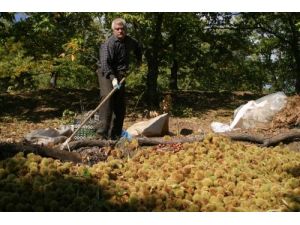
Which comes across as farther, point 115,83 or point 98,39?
point 98,39

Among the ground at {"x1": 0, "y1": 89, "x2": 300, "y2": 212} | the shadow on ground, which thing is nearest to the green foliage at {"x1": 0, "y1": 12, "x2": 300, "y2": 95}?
the shadow on ground

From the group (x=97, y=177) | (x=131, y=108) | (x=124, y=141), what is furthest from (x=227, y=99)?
(x=97, y=177)

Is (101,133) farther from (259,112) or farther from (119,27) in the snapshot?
(259,112)

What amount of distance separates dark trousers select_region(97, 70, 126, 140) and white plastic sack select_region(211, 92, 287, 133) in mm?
2499

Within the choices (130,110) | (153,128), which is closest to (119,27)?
(153,128)

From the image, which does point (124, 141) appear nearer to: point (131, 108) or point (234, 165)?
point (234, 165)

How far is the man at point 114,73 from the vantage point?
710 cm

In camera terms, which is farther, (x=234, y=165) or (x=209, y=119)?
(x=209, y=119)

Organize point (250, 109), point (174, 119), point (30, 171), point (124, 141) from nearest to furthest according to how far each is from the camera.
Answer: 1. point (30, 171)
2. point (124, 141)
3. point (250, 109)
4. point (174, 119)

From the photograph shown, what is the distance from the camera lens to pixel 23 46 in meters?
12.7

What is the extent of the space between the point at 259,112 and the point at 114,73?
311 centimetres

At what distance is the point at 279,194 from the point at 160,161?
5.17ft

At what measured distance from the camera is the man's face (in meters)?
7.08

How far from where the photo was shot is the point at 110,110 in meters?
7.30
